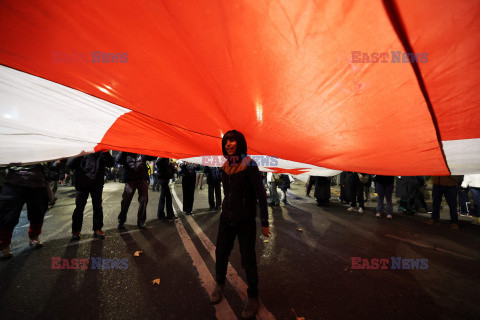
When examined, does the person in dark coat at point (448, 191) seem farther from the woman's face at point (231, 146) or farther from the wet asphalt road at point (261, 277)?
the woman's face at point (231, 146)

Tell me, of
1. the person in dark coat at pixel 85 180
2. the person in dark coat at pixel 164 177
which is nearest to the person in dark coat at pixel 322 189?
the person in dark coat at pixel 164 177

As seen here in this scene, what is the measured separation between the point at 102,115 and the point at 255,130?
5.37ft

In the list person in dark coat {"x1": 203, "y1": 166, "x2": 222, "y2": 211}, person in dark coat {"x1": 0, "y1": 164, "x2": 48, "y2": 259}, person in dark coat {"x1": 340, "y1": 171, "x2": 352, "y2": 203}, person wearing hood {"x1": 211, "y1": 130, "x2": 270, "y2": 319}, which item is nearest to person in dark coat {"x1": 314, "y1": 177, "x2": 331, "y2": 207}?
person in dark coat {"x1": 340, "y1": 171, "x2": 352, "y2": 203}

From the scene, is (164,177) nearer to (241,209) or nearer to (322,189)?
(241,209)

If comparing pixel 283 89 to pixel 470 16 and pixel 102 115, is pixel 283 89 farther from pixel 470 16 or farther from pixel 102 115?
pixel 102 115

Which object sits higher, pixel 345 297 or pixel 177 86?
pixel 177 86

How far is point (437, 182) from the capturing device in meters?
Result: 5.11

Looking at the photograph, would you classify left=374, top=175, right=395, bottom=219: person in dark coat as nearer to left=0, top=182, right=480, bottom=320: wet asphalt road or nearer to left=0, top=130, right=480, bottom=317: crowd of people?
left=0, top=130, right=480, bottom=317: crowd of people

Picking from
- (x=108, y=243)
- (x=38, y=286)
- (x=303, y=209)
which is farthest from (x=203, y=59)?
(x=303, y=209)

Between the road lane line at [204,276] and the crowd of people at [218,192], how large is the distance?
0.41 feet

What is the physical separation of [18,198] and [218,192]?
4.95m

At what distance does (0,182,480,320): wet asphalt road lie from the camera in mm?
2186

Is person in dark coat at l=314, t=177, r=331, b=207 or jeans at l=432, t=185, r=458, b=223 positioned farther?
person in dark coat at l=314, t=177, r=331, b=207

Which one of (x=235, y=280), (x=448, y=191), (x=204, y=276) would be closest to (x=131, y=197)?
(x=204, y=276)
